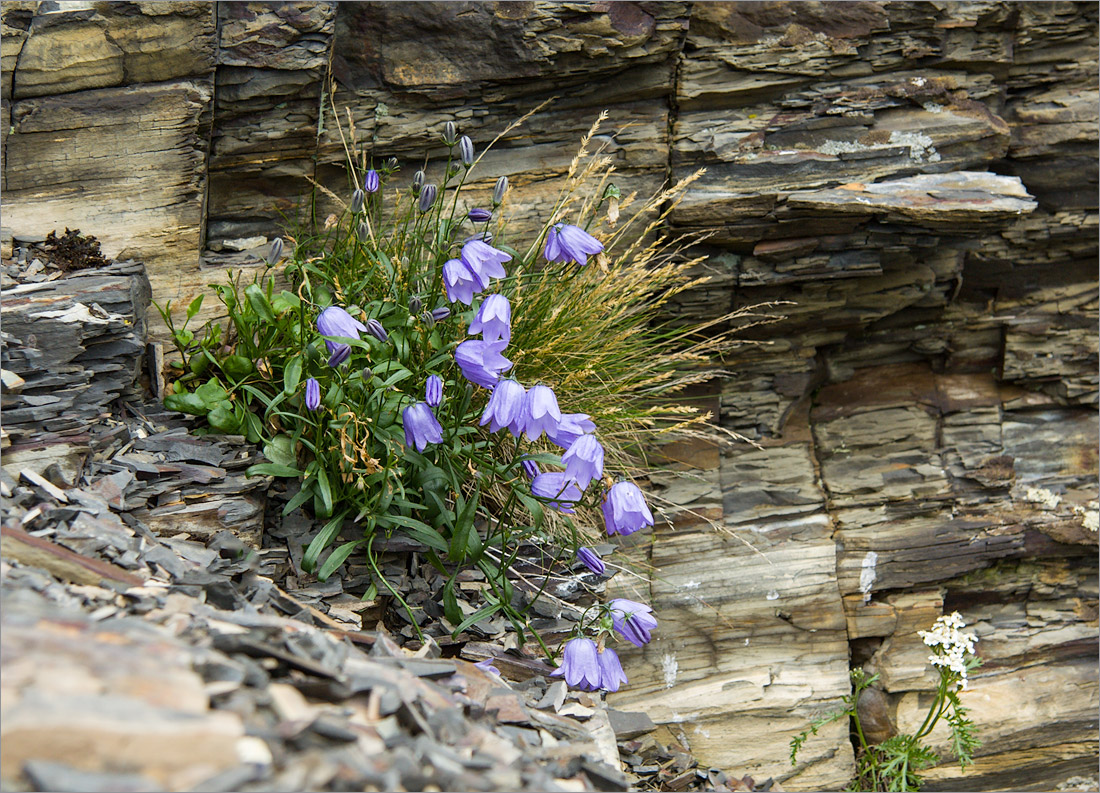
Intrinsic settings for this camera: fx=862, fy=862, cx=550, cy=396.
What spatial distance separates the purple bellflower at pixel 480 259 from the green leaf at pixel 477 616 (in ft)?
3.44

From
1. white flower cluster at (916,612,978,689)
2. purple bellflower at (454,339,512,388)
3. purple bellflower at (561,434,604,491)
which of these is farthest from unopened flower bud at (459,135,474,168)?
white flower cluster at (916,612,978,689)

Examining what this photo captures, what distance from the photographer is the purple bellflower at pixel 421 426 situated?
106 inches

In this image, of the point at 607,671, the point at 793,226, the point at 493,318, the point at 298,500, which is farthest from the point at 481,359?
the point at 793,226

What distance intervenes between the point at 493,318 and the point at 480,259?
235 millimetres

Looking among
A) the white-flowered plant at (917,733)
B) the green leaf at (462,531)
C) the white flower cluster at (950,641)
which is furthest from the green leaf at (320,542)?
the white flower cluster at (950,641)

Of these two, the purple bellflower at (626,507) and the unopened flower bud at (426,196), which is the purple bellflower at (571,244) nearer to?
the unopened flower bud at (426,196)

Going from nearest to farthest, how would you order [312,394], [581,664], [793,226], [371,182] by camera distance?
[581,664], [312,394], [371,182], [793,226]

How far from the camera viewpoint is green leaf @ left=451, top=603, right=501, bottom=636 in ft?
9.07

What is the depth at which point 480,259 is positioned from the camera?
2734 mm

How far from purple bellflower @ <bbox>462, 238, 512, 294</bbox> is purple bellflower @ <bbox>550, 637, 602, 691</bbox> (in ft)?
3.82

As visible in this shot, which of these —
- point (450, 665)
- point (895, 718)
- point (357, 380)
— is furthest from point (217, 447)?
point (895, 718)

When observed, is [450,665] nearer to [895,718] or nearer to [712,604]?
[712,604]

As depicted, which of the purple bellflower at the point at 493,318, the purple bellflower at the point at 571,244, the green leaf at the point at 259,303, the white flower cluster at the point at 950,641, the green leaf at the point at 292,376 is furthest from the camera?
the white flower cluster at the point at 950,641

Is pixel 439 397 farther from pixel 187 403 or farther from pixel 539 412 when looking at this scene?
pixel 187 403
